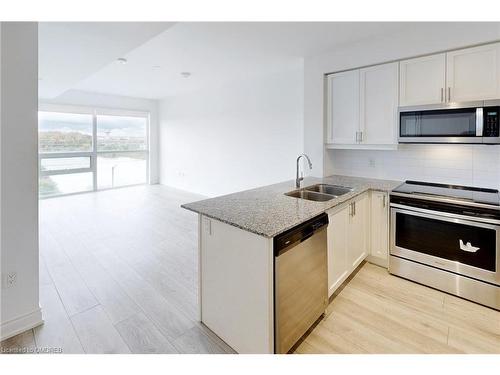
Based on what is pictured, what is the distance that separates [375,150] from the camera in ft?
11.3

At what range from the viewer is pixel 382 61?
2967 mm

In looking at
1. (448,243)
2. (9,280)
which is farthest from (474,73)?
(9,280)

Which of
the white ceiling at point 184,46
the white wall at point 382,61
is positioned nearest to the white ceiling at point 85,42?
the white ceiling at point 184,46

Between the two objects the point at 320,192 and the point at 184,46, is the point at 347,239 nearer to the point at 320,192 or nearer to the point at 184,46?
the point at 320,192

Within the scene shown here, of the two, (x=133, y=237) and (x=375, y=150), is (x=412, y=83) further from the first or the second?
(x=133, y=237)

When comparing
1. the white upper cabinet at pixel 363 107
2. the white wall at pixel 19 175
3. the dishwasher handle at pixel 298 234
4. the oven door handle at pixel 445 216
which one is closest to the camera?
the dishwasher handle at pixel 298 234

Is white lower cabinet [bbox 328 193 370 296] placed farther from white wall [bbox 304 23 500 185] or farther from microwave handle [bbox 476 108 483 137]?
microwave handle [bbox 476 108 483 137]

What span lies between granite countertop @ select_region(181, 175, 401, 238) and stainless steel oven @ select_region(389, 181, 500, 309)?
392mm

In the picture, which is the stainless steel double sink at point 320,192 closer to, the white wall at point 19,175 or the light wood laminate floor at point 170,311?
the light wood laminate floor at point 170,311

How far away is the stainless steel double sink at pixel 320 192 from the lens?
2.82 m

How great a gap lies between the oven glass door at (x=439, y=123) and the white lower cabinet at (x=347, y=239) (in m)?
0.81

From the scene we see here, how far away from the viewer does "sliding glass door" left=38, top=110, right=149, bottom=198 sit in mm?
6410
